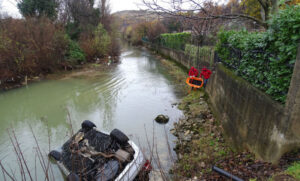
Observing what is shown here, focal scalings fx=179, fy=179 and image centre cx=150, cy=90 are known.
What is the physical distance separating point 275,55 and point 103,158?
3.59 meters

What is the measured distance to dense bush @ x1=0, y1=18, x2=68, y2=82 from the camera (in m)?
10.4

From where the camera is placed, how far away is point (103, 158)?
3.29 metres

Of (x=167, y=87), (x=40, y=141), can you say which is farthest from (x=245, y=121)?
(x=167, y=87)

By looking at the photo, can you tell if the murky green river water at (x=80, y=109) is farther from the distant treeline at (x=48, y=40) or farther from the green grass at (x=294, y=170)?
the green grass at (x=294, y=170)

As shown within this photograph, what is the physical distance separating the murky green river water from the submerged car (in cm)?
95

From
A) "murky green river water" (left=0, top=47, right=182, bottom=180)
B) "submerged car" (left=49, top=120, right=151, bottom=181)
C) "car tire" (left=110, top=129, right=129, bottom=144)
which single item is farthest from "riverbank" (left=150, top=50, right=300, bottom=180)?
"car tire" (left=110, top=129, right=129, bottom=144)

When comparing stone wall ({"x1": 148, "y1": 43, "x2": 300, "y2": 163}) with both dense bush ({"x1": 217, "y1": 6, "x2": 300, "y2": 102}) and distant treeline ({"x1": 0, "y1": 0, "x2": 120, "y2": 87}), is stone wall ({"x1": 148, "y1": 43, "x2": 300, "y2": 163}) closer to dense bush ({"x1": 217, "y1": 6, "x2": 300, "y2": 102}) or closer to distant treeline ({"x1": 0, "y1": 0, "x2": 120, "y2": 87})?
dense bush ({"x1": 217, "y1": 6, "x2": 300, "y2": 102})

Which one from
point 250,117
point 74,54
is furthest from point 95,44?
point 250,117

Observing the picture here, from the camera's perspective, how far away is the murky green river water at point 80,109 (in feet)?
18.0

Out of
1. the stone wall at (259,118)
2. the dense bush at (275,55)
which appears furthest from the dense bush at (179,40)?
the dense bush at (275,55)

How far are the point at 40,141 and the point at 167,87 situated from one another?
6.90m

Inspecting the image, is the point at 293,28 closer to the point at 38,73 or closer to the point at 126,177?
the point at 126,177

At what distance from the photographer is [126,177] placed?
3092 millimetres

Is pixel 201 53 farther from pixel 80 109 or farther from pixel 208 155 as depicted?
pixel 208 155
